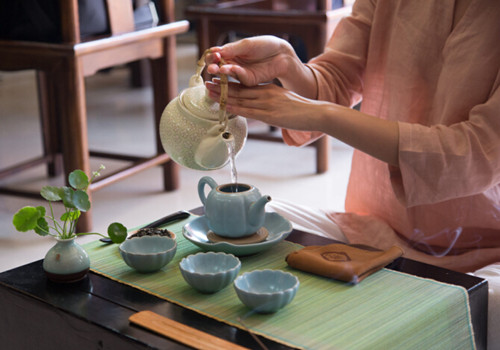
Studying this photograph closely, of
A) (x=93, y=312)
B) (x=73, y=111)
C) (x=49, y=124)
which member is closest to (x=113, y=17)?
(x=73, y=111)

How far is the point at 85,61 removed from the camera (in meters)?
2.16

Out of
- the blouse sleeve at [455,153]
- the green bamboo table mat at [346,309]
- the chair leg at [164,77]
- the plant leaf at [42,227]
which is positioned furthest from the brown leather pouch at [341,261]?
the chair leg at [164,77]

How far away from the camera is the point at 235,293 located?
98cm

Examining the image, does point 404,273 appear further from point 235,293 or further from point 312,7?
point 312,7

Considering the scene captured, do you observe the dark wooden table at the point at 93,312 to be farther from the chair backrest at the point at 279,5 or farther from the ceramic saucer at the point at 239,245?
the chair backrest at the point at 279,5


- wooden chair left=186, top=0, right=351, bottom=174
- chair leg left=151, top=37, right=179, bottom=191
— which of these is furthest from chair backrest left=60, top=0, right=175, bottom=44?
wooden chair left=186, top=0, right=351, bottom=174

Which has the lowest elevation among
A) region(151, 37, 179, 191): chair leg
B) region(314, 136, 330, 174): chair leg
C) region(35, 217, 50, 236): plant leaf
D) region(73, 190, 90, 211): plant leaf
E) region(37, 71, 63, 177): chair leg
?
region(314, 136, 330, 174): chair leg

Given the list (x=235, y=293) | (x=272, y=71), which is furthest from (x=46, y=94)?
(x=235, y=293)

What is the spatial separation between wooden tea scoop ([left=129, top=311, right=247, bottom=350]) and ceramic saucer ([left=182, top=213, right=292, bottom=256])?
0.65 feet

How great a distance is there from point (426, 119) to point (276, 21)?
154 centimetres

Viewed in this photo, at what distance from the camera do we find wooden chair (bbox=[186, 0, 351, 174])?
2.71 meters

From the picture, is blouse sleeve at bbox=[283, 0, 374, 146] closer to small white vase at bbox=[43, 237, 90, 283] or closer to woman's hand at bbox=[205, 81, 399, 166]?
woman's hand at bbox=[205, 81, 399, 166]

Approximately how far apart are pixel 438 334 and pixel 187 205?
64.0 inches

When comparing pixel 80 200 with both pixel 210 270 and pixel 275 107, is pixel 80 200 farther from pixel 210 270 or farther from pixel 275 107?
pixel 275 107
